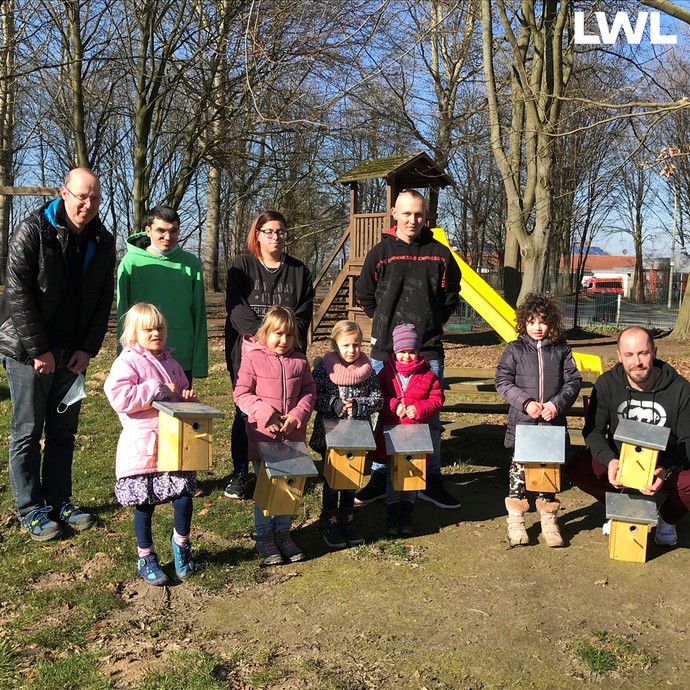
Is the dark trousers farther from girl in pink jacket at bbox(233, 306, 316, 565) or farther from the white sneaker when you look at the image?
the white sneaker

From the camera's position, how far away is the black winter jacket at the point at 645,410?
400 centimetres

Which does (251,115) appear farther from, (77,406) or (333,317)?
(77,406)

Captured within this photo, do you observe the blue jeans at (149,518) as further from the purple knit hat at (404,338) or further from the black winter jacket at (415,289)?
the black winter jacket at (415,289)

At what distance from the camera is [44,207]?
390cm

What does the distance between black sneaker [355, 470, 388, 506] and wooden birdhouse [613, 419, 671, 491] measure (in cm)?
171

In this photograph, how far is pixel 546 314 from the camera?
169 inches

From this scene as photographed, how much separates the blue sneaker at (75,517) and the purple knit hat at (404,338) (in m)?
2.14

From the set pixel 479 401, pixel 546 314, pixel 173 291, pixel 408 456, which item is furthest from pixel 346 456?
pixel 479 401

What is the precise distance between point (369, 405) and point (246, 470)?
132 cm

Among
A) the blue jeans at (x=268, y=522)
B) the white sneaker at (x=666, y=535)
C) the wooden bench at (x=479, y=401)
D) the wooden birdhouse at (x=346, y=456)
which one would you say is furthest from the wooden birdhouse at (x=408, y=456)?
the wooden bench at (x=479, y=401)

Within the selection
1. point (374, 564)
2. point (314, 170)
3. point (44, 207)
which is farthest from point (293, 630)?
point (314, 170)

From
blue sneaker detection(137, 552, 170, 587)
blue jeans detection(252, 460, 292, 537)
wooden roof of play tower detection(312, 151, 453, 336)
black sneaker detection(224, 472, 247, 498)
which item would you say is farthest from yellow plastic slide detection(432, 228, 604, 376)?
blue sneaker detection(137, 552, 170, 587)

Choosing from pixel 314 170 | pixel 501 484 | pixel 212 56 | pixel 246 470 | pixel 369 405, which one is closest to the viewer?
pixel 369 405

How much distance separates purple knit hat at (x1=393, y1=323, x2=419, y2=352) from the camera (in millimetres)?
4254
